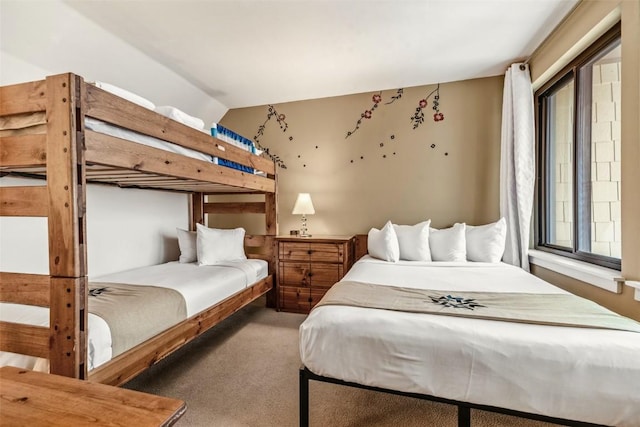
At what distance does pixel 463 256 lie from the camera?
261 centimetres

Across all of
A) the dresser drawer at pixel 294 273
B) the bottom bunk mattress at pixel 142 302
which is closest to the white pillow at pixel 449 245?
the dresser drawer at pixel 294 273

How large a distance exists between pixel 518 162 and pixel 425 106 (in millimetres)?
1106

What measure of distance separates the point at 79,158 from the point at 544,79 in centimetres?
342

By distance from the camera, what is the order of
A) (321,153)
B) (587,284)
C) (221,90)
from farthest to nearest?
(321,153)
(221,90)
(587,284)

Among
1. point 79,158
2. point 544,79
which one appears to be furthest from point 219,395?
point 544,79

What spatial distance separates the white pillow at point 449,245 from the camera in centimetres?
262

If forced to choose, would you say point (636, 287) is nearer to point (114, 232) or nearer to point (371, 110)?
point (371, 110)

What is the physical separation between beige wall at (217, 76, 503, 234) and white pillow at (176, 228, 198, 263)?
912mm

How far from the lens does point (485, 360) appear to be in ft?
3.62

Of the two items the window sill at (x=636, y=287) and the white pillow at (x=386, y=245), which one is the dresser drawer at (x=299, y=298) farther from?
the window sill at (x=636, y=287)

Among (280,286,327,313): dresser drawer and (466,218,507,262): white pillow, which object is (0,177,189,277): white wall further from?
(466,218,507,262): white pillow

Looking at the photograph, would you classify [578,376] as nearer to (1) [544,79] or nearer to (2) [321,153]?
(1) [544,79]

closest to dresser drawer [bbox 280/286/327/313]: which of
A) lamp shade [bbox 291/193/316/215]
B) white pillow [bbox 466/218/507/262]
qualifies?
lamp shade [bbox 291/193/316/215]

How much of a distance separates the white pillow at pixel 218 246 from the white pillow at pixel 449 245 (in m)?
1.95
